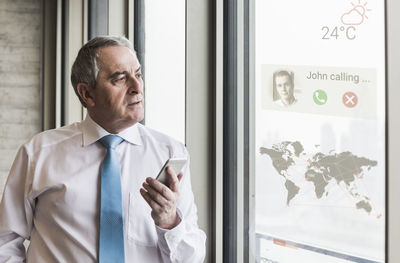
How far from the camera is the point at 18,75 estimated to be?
5000mm

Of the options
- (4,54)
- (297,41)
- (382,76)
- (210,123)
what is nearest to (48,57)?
(4,54)

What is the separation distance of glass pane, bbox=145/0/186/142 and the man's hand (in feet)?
2.66

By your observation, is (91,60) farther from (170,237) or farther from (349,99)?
(349,99)

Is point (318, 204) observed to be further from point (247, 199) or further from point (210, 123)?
point (210, 123)

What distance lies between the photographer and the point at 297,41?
1474 mm

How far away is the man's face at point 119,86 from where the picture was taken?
1388mm

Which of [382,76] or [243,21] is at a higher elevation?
[243,21]

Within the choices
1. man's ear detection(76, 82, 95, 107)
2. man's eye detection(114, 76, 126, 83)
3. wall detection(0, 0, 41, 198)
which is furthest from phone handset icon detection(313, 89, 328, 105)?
wall detection(0, 0, 41, 198)

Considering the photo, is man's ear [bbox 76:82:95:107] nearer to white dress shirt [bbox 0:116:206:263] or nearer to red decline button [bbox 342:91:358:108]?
white dress shirt [bbox 0:116:206:263]

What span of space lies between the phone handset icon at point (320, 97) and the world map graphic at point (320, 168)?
14cm

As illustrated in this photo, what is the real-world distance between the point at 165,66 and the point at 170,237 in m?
1.18

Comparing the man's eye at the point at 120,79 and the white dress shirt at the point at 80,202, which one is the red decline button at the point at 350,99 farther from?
the man's eye at the point at 120,79

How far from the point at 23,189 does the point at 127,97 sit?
1.48 feet

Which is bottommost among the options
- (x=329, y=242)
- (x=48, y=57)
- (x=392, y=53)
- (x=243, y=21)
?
(x=329, y=242)
